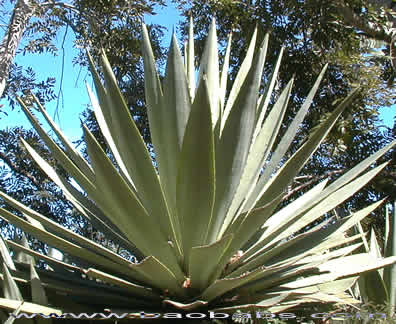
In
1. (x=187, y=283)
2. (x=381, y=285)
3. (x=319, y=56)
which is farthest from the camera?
(x=319, y=56)

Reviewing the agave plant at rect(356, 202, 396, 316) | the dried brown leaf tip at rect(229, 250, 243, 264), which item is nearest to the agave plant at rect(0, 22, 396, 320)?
the dried brown leaf tip at rect(229, 250, 243, 264)

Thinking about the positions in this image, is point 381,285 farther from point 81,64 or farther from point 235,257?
point 81,64

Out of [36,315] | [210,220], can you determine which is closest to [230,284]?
[210,220]

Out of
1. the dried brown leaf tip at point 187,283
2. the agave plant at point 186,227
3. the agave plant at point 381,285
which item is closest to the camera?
the agave plant at point 186,227

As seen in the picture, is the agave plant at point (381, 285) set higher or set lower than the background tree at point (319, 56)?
lower

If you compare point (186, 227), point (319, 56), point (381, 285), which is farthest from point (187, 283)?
point (319, 56)

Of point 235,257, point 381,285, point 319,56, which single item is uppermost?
point 319,56

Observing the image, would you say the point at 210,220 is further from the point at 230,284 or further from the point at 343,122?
the point at 343,122

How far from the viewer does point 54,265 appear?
1658 mm

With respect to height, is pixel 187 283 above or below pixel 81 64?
below

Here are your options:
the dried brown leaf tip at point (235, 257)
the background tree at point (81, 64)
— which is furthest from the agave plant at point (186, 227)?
the background tree at point (81, 64)

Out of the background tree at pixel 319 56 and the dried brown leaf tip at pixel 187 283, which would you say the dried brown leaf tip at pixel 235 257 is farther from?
the background tree at pixel 319 56

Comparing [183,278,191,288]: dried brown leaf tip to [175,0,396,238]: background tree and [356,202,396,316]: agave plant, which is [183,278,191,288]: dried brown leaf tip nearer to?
[356,202,396,316]: agave plant

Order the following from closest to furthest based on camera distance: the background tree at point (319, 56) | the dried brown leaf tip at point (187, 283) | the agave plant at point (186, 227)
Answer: the agave plant at point (186, 227), the dried brown leaf tip at point (187, 283), the background tree at point (319, 56)
